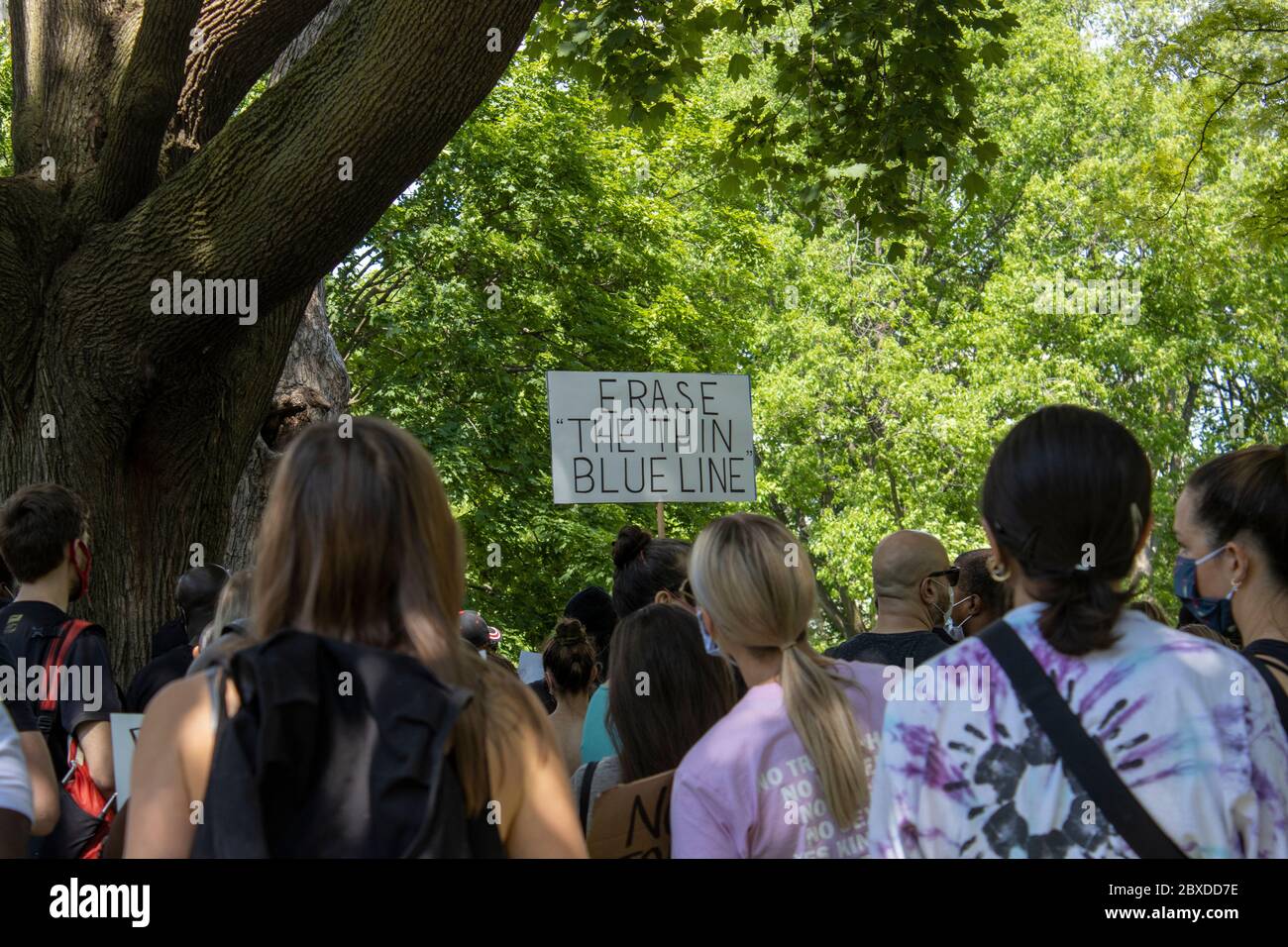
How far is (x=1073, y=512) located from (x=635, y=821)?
131 centimetres

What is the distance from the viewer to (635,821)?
2982mm

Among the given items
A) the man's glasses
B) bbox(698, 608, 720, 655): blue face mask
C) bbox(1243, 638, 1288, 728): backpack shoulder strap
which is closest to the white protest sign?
the man's glasses

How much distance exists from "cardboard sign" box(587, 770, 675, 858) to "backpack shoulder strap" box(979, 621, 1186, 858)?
45.9 inches

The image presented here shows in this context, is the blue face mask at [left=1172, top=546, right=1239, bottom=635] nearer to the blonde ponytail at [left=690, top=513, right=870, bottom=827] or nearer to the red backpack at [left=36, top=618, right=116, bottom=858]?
the blonde ponytail at [left=690, top=513, right=870, bottom=827]

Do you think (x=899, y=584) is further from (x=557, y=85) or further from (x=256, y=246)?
(x=557, y=85)

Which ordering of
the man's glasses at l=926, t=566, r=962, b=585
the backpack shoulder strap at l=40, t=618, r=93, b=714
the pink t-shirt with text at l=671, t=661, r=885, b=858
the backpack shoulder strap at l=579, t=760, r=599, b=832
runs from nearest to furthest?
1. the pink t-shirt with text at l=671, t=661, r=885, b=858
2. the backpack shoulder strap at l=579, t=760, r=599, b=832
3. the backpack shoulder strap at l=40, t=618, r=93, b=714
4. the man's glasses at l=926, t=566, r=962, b=585

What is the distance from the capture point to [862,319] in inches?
1052

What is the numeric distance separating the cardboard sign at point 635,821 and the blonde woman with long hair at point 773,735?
0.83 feet

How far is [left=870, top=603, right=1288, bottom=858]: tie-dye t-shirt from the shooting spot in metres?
1.95

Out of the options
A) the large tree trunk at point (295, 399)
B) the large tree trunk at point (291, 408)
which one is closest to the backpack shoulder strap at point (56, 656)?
the large tree trunk at point (295, 399)

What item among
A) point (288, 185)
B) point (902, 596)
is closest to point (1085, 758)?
point (902, 596)
